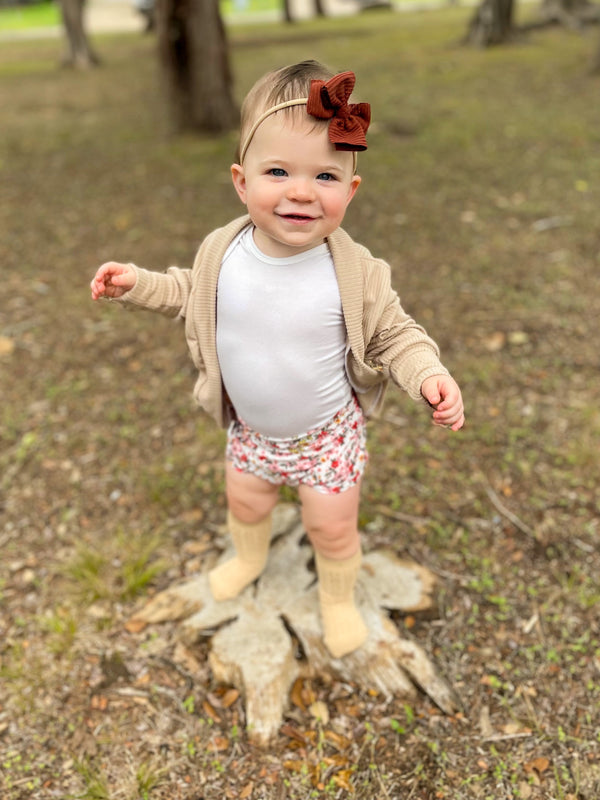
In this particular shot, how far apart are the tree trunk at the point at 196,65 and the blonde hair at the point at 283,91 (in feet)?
15.7

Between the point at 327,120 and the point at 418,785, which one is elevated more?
the point at 327,120

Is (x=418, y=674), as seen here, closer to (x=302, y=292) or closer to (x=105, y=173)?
(x=302, y=292)

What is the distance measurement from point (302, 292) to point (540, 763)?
163 centimetres

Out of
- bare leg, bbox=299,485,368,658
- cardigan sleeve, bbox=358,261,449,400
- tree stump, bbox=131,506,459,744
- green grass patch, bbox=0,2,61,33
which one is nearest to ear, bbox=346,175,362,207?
cardigan sleeve, bbox=358,261,449,400

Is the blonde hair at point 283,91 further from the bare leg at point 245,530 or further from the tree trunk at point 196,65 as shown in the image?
the tree trunk at point 196,65

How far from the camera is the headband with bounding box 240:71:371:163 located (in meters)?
1.41

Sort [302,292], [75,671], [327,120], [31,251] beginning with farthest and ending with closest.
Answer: [31,251], [75,671], [302,292], [327,120]

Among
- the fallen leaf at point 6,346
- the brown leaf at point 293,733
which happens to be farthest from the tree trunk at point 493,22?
the brown leaf at point 293,733

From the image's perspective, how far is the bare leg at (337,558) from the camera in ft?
6.71

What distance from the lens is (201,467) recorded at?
127 inches

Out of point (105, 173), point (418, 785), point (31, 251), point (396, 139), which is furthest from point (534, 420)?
point (105, 173)

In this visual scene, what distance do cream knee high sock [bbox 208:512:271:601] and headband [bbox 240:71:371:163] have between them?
1.38m

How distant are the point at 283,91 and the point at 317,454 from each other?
0.97 meters

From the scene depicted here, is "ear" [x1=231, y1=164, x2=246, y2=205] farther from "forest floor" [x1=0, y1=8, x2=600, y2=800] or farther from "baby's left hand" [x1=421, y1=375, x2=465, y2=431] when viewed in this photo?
"forest floor" [x1=0, y1=8, x2=600, y2=800]
